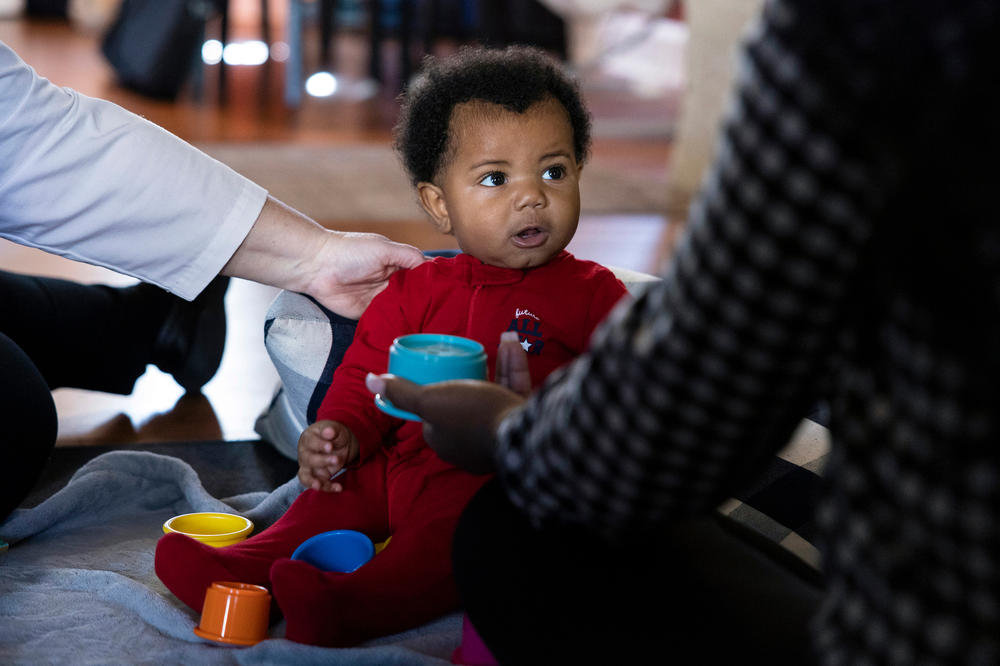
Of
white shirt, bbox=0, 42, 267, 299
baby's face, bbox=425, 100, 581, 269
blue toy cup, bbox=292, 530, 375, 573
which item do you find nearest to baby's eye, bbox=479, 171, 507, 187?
baby's face, bbox=425, 100, 581, 269

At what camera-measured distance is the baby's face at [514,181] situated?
1.20m

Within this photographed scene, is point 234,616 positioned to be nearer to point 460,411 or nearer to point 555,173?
point 460,411

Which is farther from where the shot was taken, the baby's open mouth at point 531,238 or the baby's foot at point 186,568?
the baby's open mouth at point 531,238

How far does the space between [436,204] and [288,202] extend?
1.79 meters

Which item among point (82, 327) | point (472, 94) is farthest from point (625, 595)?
point (82, 327)

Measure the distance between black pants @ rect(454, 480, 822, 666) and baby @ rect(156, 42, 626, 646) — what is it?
0.27 metres

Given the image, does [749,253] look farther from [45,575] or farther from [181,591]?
[45,575]

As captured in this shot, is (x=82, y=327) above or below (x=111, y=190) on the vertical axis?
below

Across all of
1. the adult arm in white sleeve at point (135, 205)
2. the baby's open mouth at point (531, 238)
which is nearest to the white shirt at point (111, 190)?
the adult arm in white sleeve at point (135, 205)

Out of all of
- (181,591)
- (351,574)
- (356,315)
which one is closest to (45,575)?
(181,591)

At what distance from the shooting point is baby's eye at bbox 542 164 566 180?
122 cm

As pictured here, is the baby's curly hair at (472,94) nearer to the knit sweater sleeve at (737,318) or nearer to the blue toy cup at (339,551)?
the blue toy cup at (339,551)

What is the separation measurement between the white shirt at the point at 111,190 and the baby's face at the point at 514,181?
25 centimetres

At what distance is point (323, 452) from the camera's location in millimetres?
1087
